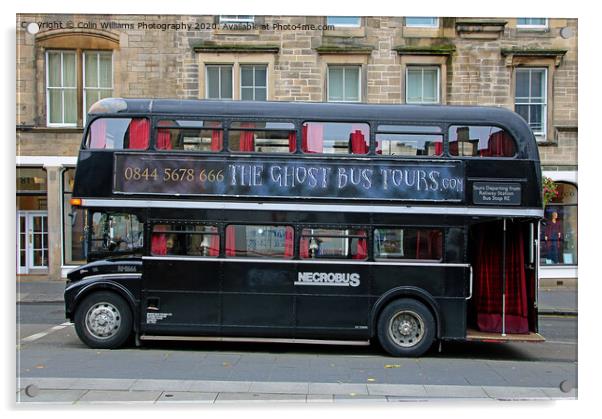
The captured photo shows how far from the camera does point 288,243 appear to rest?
8.86 meters

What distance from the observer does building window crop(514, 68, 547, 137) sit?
8891 millimetres

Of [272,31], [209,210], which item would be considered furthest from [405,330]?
[272,31]

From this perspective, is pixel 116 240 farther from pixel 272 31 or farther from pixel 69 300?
pixel 272 31

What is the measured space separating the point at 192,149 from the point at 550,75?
16.4ft

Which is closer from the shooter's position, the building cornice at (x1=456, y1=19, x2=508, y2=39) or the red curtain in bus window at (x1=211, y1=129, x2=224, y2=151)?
the building cornice at (x1=456, y1=19, x2=508, y2=39)

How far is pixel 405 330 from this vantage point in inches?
351

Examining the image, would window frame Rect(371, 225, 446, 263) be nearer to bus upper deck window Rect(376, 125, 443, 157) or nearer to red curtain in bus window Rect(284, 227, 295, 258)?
bus upper deck window Rect(376, 125, 443, 157)

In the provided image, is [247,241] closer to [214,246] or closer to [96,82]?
[214,246]

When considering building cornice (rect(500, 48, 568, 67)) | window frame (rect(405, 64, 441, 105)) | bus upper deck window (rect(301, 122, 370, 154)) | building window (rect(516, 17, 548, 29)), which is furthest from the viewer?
window frame (rect(405, 64, 441, 105))

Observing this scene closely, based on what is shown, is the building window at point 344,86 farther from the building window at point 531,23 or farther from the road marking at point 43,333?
the road marking at point 43,333

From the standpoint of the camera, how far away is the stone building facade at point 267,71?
24.7 ft

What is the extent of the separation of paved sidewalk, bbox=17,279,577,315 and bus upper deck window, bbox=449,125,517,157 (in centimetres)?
209

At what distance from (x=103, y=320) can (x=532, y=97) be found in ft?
23.4

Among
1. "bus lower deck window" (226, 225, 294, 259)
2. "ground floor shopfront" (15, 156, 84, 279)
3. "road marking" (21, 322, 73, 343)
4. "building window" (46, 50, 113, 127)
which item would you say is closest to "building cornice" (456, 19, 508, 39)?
"bus lower deck window" (226, 225, 294, 259)
